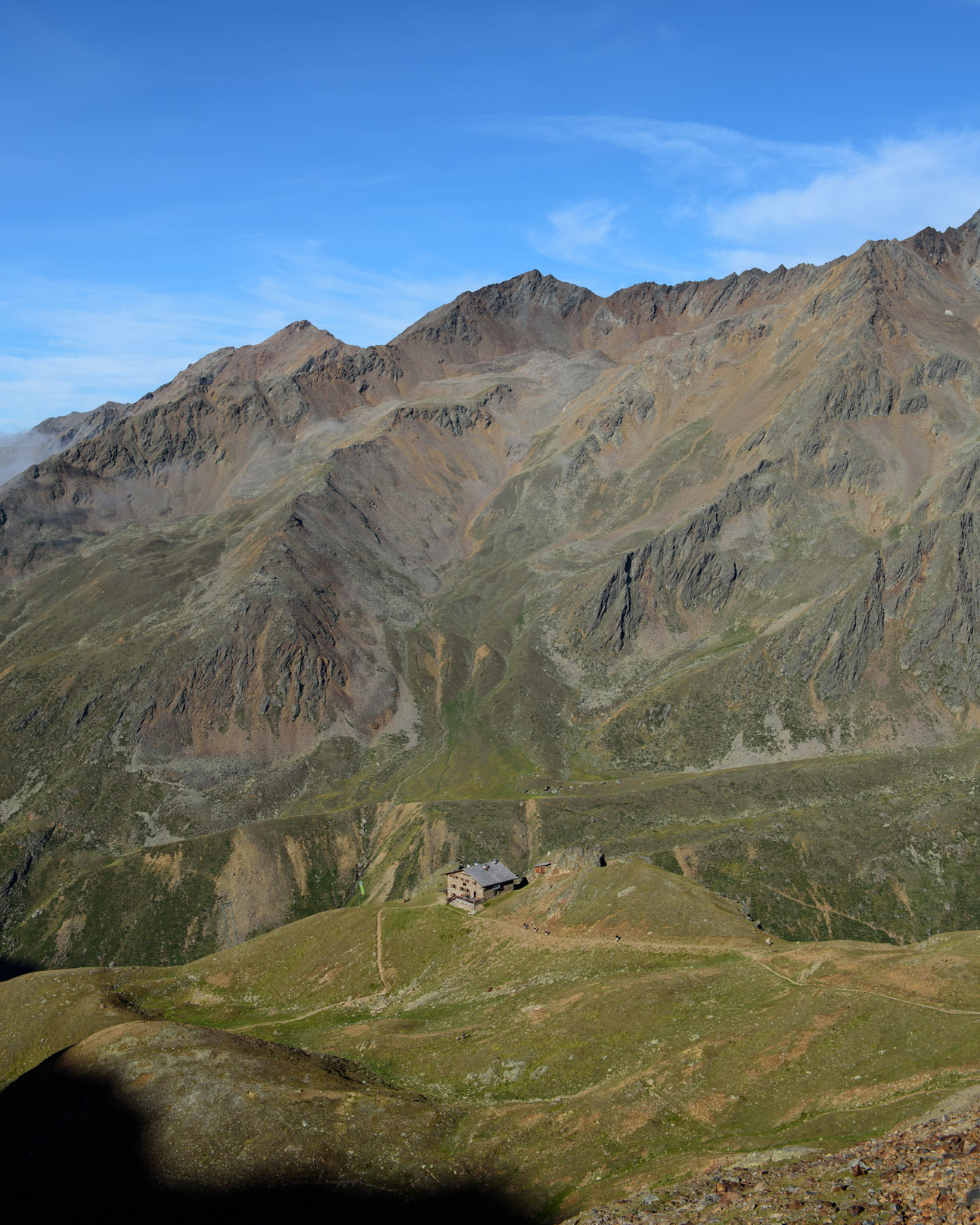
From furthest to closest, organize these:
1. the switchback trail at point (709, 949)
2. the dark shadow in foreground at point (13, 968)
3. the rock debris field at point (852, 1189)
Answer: the dark shadow in foreground at point (13, 968) → the switchback trail at point (709, 949) → the rock debris field at point (852, 1189)

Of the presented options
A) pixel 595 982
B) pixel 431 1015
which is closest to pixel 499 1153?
pixel 595 982

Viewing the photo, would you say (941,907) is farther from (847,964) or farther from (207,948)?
(207,948)

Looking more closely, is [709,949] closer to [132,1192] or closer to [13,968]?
[132,1192]

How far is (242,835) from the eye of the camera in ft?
615

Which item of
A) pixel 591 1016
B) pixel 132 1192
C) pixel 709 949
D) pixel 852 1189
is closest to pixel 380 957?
pixel 591 1016

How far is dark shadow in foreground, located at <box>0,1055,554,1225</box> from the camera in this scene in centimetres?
5050

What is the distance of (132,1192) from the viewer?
55.3 m

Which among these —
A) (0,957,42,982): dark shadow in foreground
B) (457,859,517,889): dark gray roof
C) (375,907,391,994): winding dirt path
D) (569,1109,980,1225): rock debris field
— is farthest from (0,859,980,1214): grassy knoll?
(0,957,42,982): dark shadow in foreground

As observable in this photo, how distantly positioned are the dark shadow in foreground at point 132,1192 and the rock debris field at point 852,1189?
35.1 ft

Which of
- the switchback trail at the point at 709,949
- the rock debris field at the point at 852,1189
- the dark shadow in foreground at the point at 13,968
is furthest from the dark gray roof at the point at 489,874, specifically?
the dark shadow in foreground at the point at 13,968

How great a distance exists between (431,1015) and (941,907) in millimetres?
110866

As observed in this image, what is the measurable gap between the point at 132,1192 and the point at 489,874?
240 ft

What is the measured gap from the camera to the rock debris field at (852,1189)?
33.9 meters

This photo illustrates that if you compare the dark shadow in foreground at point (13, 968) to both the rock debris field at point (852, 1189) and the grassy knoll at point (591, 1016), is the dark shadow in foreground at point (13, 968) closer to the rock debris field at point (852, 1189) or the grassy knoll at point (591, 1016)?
the grassy knoll at point (591, 1016)
